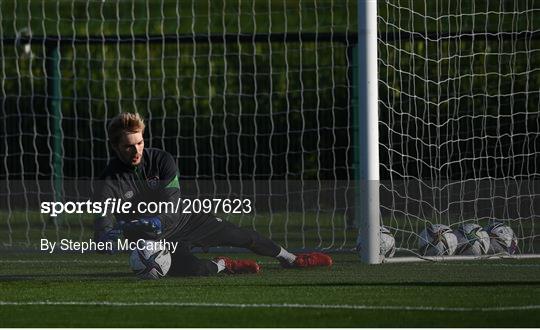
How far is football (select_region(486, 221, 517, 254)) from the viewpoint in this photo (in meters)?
9.59

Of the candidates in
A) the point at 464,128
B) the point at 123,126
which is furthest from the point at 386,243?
the point at 464,128

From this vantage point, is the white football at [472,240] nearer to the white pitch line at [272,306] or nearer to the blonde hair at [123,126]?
the blonde hair at [123,126]

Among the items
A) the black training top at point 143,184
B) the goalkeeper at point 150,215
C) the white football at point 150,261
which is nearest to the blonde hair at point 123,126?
the goalkeeper at point 150,215

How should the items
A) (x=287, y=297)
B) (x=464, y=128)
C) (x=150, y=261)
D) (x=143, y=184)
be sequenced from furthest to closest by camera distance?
(x=464, y=128)
(x=143, y=184)
(x=150, y=261)
(x=287, y=297)

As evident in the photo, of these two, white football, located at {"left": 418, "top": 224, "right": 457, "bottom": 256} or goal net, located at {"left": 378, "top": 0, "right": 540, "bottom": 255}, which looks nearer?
white football, located at {"left": 418, "top": 224, "right": 457, "bottom": 256}

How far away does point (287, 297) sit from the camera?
281 inches

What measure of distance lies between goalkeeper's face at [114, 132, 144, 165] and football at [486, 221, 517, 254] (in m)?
2.83

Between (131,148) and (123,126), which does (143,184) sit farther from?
(123,126)

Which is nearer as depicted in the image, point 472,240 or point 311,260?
point 311,260

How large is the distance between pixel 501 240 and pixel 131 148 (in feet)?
9.78

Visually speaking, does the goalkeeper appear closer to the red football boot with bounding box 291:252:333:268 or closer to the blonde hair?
the blonde hair

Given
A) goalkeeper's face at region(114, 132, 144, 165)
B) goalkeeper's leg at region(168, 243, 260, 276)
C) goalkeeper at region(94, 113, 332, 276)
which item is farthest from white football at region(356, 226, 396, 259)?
goalkeeper's face at region(114, 132, 144, 165)

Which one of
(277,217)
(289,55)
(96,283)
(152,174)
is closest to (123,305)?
(96,283)

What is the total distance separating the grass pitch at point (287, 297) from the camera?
6336 millimetres
